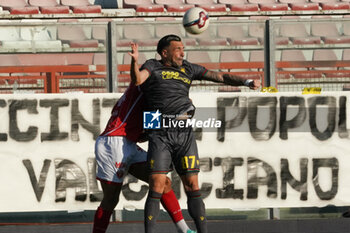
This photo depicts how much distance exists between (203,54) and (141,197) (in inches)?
73.6

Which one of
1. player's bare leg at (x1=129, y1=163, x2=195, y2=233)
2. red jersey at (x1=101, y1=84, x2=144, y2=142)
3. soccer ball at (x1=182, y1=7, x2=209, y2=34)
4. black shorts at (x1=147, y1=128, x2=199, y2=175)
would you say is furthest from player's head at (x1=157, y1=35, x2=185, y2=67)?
player's bare leg at (x1=129, y1=163, x2=195, y2=233)

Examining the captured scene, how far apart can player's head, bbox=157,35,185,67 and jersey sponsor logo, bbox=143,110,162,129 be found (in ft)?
1.46

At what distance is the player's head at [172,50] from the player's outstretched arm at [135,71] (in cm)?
25

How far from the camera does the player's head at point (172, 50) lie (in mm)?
5555

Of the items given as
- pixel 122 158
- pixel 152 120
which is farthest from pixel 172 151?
pixel 122 158

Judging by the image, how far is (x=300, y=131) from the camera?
745 centimetres

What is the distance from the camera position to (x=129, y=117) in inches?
219

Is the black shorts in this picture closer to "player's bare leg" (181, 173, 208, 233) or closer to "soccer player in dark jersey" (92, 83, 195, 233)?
"player's bare leg" (181, 173, 208, 233)

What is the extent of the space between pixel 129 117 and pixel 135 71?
54 centimetres

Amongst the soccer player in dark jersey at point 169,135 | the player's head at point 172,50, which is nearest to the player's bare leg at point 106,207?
the soccer player in dark jersey at point 169,135

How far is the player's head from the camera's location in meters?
5.55

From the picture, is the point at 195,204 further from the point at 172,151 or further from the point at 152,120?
the point at 152,120

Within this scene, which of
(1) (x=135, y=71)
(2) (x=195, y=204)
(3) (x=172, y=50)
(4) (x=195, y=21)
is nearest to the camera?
(1) (x=135, y=71)

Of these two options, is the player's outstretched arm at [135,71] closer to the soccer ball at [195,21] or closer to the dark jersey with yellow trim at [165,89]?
the dark jersey with yellow trim at [165,89]
